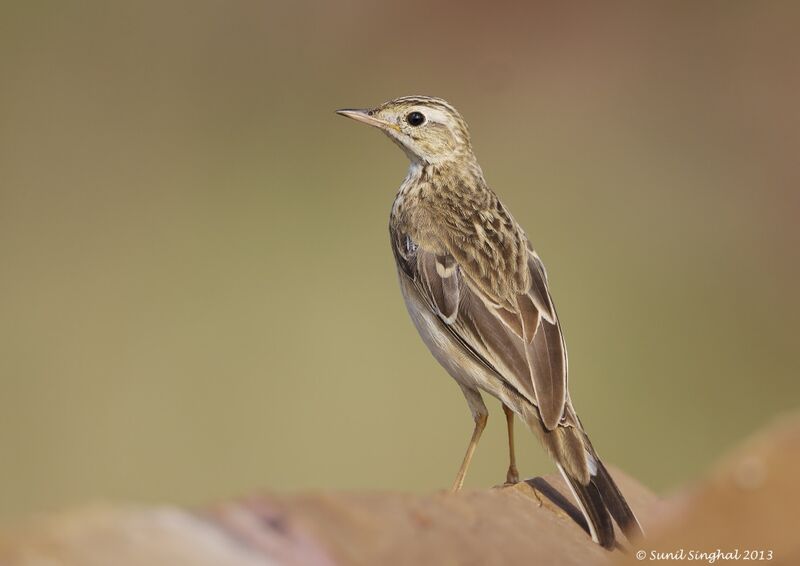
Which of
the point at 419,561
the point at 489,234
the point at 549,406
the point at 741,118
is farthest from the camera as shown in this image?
the point at 741,118

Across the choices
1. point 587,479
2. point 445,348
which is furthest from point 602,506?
point 445,348

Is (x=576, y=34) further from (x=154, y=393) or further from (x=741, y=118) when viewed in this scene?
(x=154, y=393)

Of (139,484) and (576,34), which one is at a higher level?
(576,34)

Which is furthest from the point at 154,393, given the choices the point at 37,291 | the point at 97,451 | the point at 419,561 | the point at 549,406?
the point at 419,561

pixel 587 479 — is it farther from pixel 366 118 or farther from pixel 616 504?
pixel 366 118

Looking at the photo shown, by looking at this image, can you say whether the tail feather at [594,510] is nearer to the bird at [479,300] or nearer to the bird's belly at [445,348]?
the bird at [479,300]

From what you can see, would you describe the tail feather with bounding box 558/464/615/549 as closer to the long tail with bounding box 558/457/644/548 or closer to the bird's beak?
the long tail with bounding box 558/457/644/548
